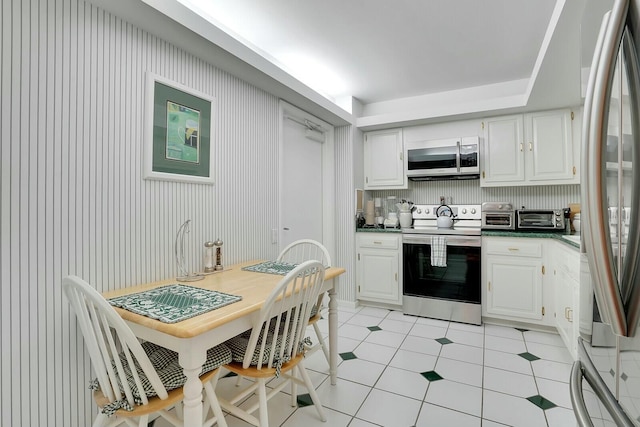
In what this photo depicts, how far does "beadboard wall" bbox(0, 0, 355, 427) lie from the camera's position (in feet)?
4.37

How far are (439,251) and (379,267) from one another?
722 millimetres

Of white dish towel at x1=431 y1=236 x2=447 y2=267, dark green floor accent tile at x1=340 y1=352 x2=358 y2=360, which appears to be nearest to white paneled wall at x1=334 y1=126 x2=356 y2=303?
white dish towel at x1=431 y1=236 x2=447 y2=267

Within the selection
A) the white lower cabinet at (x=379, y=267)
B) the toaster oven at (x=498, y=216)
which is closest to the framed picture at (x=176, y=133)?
the white lower cabinet at (x=379, y=267)

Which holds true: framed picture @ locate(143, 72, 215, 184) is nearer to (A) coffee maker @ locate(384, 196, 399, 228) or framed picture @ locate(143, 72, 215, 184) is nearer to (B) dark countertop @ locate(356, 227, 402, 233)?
(B) dark countertop @ locate(356, 227, 402, 233)

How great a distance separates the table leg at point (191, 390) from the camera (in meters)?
1.12

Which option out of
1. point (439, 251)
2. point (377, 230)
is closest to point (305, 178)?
point (377, 230)

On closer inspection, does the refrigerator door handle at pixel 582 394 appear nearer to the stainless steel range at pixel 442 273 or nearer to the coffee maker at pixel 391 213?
the stainless steel range at pixel 442 273

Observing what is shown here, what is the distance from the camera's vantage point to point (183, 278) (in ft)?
6.07

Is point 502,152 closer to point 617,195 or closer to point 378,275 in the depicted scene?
point 378,275

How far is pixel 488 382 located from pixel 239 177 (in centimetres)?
232

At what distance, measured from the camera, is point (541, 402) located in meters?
1.90

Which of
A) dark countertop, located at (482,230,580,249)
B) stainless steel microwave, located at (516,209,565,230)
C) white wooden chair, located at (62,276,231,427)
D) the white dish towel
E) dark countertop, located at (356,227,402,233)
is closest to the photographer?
white wooden chair, located at (62,276,231,427)

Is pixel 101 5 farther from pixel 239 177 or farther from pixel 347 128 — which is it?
pixel 347 128

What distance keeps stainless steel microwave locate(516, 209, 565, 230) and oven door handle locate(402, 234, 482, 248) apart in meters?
0.50
